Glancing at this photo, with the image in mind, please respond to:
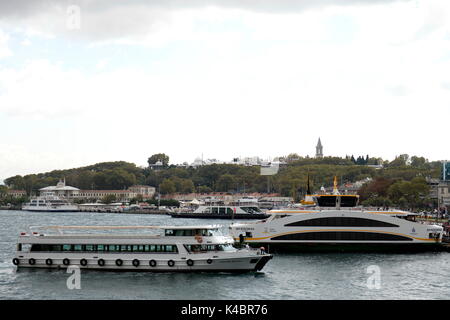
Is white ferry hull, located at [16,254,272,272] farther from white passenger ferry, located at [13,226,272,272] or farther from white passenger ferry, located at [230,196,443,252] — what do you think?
white passenger ferry, located at [230,196,443,252]

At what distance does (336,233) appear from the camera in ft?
169

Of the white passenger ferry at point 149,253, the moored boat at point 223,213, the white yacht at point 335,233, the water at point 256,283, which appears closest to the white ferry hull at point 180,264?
the white passenger ferry at point 149,253

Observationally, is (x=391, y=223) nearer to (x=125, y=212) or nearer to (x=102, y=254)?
(x=102, y=254)

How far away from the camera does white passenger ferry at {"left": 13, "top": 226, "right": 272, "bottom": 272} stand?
4028 centimetres

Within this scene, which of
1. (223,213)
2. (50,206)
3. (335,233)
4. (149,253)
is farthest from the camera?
(50,206)

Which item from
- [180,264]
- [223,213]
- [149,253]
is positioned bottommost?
[223,213]

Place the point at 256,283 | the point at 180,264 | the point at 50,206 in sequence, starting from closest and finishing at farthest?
the point at 256,283 < the point at 180,264 < the point at 50,206

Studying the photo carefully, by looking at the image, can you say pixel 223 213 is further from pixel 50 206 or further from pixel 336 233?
pixel 336 233

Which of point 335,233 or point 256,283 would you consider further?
point 335,233

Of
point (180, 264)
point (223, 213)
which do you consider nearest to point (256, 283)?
point (180, 264)

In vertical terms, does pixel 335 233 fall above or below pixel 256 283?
above

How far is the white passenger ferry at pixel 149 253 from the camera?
4028 cm

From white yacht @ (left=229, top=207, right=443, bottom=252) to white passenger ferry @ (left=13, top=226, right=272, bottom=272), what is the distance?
10156mm
